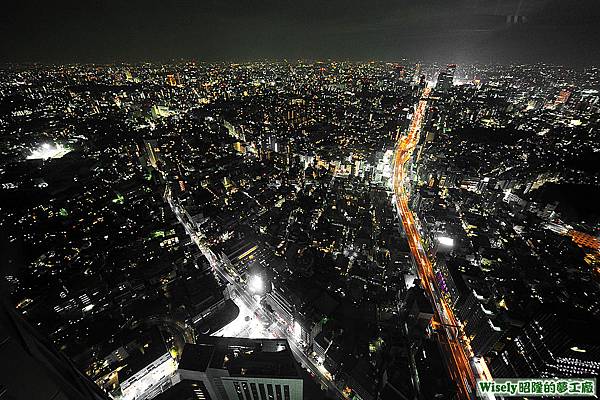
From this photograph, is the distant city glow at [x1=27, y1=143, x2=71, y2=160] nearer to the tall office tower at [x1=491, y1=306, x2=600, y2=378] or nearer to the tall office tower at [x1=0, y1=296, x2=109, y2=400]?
the tall office tower at [x1=0, y1=296, x2=109, y2=400]

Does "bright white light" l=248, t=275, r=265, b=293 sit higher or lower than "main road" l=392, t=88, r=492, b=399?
higher

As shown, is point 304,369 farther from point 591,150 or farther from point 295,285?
point 591,150

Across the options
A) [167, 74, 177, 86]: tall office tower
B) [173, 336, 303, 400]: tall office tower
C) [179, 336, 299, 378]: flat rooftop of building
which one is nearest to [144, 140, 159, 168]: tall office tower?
[179, 336, 299, 378]: flat rooftop of building

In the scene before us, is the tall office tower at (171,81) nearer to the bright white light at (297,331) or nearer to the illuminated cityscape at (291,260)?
the illuminated cityscape at (291,260)

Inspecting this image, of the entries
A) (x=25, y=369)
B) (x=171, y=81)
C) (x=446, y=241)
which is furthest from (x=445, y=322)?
(x=171, y=81)

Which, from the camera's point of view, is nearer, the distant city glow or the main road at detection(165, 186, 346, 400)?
the main road at detection(165, 186, 346, 400)

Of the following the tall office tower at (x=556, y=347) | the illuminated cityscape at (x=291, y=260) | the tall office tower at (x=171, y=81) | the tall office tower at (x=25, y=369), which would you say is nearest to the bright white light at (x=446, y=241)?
the illuminated cityscape at (x=291, y=260)

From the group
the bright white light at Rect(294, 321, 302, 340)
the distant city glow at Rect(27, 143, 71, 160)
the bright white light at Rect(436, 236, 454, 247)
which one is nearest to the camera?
the bright white light at Rect(294, 321, 302, 340)
